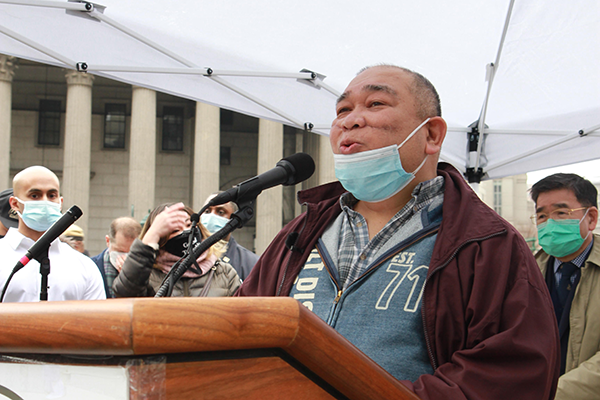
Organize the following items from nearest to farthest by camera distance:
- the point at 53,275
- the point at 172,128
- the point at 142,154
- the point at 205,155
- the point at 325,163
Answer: the point at 53,275 → the point at 142,154 → the point at 205,155 → the point at 325,163 → the point at 172,128

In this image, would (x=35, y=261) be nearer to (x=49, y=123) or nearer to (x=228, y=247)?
(x=228, y=247)

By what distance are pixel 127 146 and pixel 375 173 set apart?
105 ft

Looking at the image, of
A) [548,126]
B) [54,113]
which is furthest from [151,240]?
[54,113]

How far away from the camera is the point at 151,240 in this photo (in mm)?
3021

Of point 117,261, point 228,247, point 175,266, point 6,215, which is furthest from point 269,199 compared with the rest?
point 175,266

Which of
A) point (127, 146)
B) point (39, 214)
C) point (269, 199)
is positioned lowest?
point (39, 214)

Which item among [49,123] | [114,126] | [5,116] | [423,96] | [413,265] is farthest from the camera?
[114,126]

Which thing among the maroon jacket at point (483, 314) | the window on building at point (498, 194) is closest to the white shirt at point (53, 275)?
the maroon jacket at point (483, 314)

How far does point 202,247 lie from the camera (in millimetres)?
1986

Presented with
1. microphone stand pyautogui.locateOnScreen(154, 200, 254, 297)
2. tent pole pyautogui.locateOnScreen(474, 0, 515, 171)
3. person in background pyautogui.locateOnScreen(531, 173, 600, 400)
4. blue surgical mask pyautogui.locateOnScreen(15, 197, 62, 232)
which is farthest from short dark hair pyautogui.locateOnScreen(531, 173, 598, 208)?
blue surgical mask pyautogui.locateOnScreen(15, 197, 62, 232)

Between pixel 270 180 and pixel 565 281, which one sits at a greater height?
pixel 270 180

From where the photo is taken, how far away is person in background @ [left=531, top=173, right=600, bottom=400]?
359cm

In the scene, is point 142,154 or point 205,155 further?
point 205,155

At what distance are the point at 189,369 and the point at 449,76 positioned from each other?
18.1 feet
